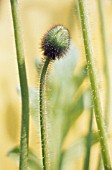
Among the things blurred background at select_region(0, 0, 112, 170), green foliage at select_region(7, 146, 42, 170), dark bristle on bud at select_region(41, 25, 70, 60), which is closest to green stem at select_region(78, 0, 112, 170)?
dark bristle on bud at select_region(41, 25, 70, 60)

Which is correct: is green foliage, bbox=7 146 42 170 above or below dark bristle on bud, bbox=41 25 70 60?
below

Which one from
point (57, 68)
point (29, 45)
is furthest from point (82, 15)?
point (29, 45)

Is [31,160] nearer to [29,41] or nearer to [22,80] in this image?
[22,80]

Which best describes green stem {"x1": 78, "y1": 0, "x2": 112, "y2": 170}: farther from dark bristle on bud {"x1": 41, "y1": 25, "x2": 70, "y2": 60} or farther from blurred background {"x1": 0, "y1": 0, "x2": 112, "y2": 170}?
blurred background {"x1": 0, "y1": 0, "x2": 112, "y2": 170}

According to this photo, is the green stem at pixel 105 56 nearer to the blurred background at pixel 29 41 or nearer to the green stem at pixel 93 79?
the blurred background at pixel 29 41

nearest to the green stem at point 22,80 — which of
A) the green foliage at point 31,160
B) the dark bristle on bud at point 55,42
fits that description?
the dark bristle on bud at point 55,42

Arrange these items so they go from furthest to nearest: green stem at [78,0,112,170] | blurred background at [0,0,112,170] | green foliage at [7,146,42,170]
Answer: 1. blurred background at [0,0,112,170]
2. green foliage at [7,146,42,170]
3. green stem at [78,0,112,170]

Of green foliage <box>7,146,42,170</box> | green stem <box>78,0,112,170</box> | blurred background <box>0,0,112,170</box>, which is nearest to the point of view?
green stem <box>78,0,112,170</box>

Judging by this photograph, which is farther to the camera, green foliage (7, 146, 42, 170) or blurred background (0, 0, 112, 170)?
blurred background (0, 0, 112, 170)
